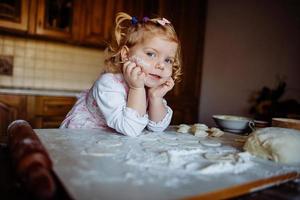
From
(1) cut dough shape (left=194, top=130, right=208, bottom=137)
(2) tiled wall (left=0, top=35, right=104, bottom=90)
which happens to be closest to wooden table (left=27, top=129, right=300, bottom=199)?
(1) cut dough shape (left=194, top=130, right=208, bottom=137)

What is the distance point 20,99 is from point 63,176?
1.84 metres

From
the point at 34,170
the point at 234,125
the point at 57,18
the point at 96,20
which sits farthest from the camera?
the point at 96,20

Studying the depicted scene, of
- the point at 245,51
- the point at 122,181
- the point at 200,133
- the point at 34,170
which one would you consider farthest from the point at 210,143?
the point at 245,51

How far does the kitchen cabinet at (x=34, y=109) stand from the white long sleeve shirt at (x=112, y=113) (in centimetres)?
118

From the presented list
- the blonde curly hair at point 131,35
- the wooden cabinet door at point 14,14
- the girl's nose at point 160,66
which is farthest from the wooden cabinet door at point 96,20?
the girl's nose at point 160,66

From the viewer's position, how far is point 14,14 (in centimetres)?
210

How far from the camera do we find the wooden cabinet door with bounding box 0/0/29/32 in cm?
206

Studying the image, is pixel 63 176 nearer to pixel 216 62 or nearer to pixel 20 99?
pixel 20 99

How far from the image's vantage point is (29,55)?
2.43 metres

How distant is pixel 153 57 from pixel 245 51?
2.59 meters

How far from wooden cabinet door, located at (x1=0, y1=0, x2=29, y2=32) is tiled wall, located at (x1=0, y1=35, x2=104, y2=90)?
0.26 m

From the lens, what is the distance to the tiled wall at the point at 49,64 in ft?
7.75

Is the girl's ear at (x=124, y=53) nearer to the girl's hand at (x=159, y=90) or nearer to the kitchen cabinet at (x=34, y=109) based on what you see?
the girl's hand at (x=159, y=90)

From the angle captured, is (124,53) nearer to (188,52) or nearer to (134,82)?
(134,82)
